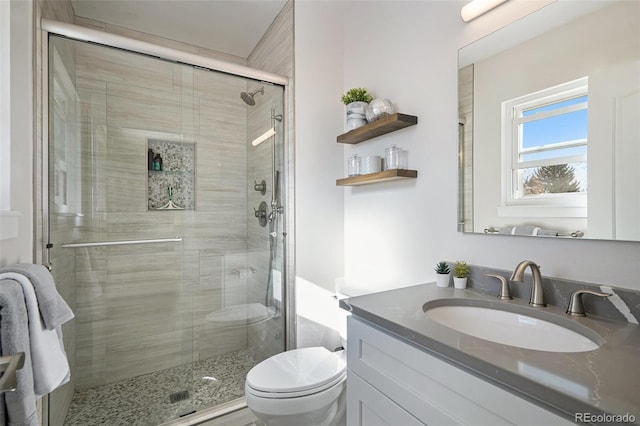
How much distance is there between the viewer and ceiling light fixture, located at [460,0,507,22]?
123 centimetres

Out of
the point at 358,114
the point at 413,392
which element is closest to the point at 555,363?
the point at 413,392

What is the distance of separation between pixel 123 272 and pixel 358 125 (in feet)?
5.62

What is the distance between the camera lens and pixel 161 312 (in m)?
2.01

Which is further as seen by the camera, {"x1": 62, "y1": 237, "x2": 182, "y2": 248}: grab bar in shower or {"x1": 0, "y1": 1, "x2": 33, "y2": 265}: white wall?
{"x1": 62, "y1": 237, "x2": 182, "y2": 248}: grab bar in shower

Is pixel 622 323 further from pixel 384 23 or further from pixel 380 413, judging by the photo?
pixel 384 23

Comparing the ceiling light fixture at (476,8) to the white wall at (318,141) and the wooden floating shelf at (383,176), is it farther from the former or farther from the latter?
the white wall at (318,141)

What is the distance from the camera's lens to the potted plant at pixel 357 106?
1762 mm

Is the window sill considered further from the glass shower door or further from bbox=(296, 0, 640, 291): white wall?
bbox=(296, 0, 640, 291): white wall

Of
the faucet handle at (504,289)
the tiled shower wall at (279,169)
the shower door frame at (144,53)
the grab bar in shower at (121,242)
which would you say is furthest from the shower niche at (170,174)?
the faucet handle at (504,289)

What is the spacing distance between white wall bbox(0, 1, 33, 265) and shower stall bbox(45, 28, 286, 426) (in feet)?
0.71

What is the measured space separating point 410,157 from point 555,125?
2.09 feet

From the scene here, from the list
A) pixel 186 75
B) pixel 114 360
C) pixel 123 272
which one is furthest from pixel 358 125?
pixel 114 360

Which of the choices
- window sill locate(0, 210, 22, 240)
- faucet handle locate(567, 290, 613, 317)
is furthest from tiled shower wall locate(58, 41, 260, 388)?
faucet handle locate(567, 290, 613, 317)

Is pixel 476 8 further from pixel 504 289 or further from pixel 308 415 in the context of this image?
pixel 308 415
